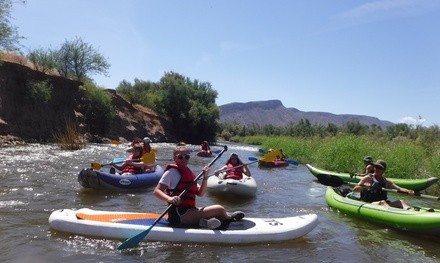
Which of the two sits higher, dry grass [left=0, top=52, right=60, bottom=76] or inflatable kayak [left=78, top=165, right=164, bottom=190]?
dry grass [left=0, top=52, right=60, bottom=76]

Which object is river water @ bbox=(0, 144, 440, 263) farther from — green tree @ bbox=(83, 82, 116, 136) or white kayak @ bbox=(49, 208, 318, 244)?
green tree @ bbox=(83, 82, 116, 136)

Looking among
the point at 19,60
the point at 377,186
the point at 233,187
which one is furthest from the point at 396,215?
the point at 19,60

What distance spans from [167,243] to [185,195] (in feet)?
2.06

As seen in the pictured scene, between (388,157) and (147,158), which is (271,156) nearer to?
(388,157)

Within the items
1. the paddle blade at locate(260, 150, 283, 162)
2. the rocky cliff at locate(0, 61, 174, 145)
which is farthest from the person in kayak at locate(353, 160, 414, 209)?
the rocky cliff at locate(0, 61, 174, 145)

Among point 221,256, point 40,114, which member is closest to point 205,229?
point 221,256

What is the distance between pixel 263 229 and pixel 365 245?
1.57 metres

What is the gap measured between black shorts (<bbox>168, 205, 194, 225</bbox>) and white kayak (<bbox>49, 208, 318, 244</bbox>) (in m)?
0.09

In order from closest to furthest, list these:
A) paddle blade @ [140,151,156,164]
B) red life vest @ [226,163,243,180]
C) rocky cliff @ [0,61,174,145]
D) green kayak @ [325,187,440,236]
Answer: green kayak @ [325,187,440,236] → red life vest @ [226,163,243,180] → paddle blade @ [140,151,156,164] → rocky cliff @ [0,61,174,145]

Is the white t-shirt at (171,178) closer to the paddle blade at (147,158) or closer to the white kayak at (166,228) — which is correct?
the white kayak at (166,228)

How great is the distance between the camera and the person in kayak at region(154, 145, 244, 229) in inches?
205

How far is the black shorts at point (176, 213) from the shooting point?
214 inches

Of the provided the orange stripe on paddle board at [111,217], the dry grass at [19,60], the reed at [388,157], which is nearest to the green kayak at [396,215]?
the orange stripe on paddle board at [111,217]

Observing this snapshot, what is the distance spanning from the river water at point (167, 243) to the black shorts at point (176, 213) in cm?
31
